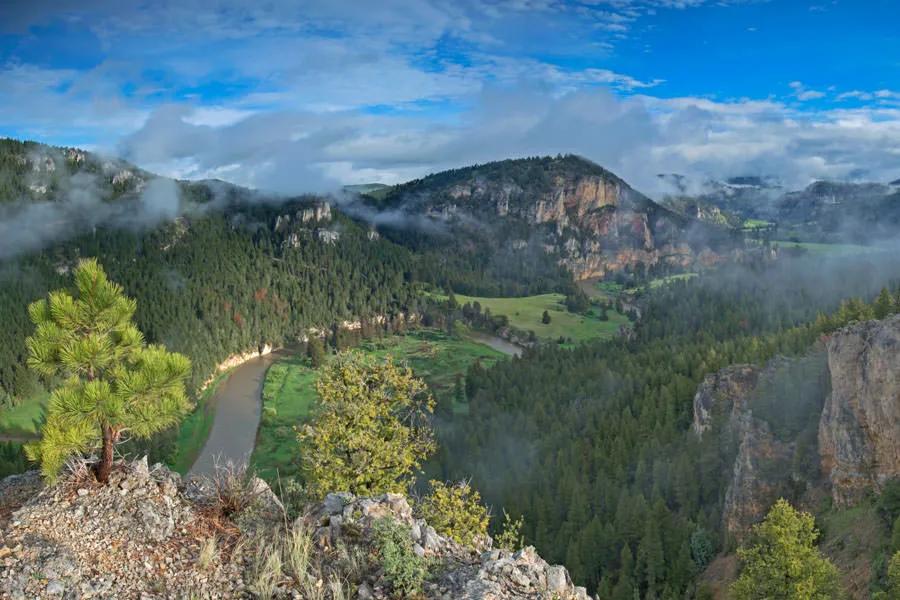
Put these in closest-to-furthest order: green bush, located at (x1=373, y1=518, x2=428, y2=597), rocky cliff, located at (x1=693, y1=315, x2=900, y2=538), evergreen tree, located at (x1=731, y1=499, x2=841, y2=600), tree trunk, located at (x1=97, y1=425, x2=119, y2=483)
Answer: green bush, located at (x1=373, y1=518, x2=428, y2=597) → tree trunk, located at (x1=97, y1=425, x2=119, y2=483) → evergreen tree, located at (x1=731, y1=499, x2=841, y2=600) → rocky cliff, located at (x1=693, y1=315, x2=900, y2=538)

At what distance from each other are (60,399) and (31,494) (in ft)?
8.79

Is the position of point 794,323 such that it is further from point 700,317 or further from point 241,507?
point 241,507

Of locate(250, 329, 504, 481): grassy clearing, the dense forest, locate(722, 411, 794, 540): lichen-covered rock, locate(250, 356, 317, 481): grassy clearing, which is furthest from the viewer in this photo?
locate(250, 329, 504, 481): grassy clearing

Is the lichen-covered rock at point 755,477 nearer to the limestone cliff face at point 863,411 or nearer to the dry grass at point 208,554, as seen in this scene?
the limestone cliff face at point 863,411

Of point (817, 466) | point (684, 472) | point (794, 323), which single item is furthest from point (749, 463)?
point (794, 323)

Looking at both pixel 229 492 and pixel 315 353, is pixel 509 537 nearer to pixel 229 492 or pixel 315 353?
pixel 229 492

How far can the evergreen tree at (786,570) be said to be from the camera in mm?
31031

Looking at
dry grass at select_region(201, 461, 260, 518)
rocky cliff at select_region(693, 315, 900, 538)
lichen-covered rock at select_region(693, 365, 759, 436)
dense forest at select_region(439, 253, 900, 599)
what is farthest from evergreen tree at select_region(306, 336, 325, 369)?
dry grass at select_region(201, 461, 260, 518)

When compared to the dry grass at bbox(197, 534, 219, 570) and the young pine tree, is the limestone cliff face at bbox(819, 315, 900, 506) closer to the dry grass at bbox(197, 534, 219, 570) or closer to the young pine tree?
the dry grass at bbox(197, 534, 219, 570)

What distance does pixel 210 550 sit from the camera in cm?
1153

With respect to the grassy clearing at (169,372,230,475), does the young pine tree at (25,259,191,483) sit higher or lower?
higher

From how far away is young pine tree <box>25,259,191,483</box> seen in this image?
12.5 metres

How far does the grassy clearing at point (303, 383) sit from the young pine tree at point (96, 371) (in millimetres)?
53032

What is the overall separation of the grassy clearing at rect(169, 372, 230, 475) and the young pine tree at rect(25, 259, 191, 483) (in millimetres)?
71173
